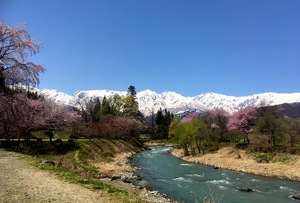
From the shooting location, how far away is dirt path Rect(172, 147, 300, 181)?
28055 mm

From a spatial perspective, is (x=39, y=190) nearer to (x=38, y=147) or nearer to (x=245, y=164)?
(x=38, y=147)

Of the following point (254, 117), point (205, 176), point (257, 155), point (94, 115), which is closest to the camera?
point (205, 176)

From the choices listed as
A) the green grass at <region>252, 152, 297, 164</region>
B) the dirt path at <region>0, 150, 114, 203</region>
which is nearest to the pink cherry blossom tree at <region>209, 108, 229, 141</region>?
the green grass at <region>252, 152, 297, 164</region>

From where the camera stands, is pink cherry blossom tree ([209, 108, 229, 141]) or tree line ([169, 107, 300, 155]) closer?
tree line ([169, 107, 300, 155])

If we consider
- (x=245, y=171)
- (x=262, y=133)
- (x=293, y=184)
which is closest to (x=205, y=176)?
(x=245, y=171)

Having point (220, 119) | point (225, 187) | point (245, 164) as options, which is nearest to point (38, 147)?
point (225, 187)

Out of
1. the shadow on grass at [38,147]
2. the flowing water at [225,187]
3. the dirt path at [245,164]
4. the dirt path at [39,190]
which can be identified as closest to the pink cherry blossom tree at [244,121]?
the dirt path at [245,164]

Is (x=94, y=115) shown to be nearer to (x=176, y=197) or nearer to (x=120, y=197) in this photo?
(x=176, y=197)

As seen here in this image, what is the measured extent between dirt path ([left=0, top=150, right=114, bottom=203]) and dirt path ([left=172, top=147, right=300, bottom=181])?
87.6 ft

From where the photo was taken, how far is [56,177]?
1416 centimetres

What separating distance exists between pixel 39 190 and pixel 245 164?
107 feet

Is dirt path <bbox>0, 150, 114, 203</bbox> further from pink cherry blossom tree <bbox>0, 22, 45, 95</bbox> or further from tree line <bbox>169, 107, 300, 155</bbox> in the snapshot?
tree line <bbox>169, 107, 300, 155</bbox>

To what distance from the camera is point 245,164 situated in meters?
34.4

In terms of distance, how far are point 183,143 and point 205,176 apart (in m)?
23.3
